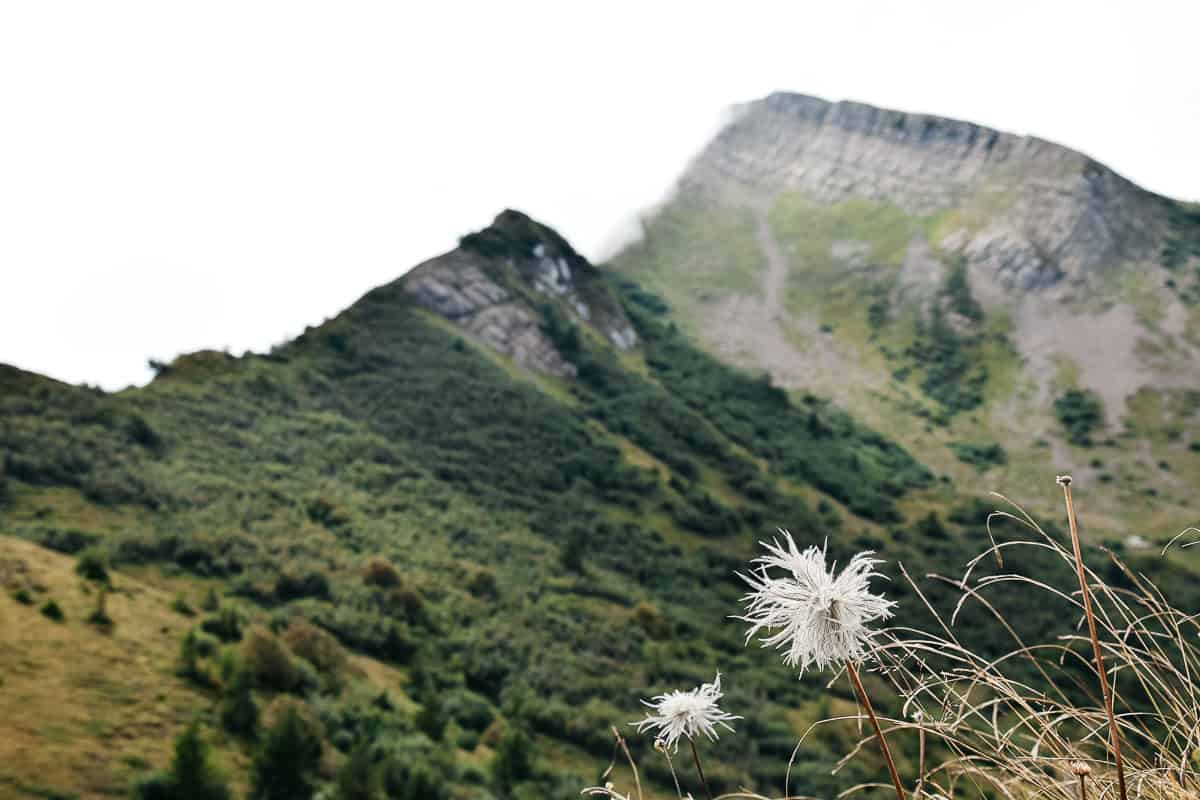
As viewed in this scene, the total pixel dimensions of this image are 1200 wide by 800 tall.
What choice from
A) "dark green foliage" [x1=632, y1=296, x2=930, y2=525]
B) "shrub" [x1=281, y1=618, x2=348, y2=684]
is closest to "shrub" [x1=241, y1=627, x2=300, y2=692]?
"shrub" [x1=281, y1=618, x2=348, y2=684]

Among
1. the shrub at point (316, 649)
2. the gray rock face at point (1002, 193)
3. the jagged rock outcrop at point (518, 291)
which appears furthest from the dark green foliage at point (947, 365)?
the shrub at point (316, 649)

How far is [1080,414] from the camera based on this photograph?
407 ft

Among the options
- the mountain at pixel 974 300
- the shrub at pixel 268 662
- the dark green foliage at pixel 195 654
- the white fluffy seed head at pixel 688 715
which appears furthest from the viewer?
the mountain at pixel 974 300

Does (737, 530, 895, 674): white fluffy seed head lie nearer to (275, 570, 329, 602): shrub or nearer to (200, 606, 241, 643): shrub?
(200, 606, 241, 643): shrub

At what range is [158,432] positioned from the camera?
193ft

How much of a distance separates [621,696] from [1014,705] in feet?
154

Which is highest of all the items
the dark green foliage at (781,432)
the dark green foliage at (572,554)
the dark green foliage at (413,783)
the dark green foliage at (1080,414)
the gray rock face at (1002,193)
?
the gray rock face at (1002,193)

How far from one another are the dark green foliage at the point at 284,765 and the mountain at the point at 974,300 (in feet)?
326

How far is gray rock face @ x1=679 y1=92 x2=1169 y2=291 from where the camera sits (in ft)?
508

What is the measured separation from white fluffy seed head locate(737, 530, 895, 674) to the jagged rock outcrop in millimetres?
98651

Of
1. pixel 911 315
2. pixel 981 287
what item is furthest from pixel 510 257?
pixel 981 287

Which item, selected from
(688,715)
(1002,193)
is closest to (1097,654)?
(688,715)

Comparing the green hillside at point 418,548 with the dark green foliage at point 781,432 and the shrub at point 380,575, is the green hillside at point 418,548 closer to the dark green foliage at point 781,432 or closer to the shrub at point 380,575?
the shrub at point 380,575

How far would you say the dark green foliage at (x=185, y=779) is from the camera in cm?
2091
